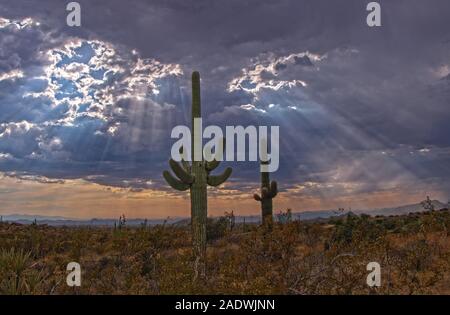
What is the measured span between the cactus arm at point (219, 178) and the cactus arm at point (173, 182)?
3.20ft

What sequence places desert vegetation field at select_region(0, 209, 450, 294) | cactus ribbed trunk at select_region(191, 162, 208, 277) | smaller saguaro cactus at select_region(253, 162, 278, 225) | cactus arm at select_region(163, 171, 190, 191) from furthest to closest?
smaller saguaro cactus at select_region(253, 162, 278, 225)
cactus ribbed trunk at select_region(191, 162, 208, 277)
cactus arm at select_region(163, 171, 190, 191)
desert vegetation field at select_region(0, 209, 450, 294)

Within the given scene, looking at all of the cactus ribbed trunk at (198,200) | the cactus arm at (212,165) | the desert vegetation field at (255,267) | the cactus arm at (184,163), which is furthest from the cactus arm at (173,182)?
the desert vegetation field at (255,267)

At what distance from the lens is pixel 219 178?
46.7ft

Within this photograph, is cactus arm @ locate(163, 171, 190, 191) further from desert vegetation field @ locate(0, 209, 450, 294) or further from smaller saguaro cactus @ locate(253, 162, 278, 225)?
smaller saguaro cactus @ locate(253, 162, 278, 225)

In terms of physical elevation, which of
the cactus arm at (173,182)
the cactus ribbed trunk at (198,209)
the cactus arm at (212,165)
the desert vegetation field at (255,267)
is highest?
the cactus arm at (212,165)

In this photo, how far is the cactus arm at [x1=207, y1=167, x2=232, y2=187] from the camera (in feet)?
45.9

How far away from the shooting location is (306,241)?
18172mm

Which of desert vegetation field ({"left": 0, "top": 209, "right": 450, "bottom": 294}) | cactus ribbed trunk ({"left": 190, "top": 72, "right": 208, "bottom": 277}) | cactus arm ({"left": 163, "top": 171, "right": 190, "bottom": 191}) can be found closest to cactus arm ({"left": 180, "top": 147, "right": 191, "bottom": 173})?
cactus ribbed trunk ({"left": 190, "top": 72, "right": 208, "bottom": 277})

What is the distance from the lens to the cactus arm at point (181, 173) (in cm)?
1273

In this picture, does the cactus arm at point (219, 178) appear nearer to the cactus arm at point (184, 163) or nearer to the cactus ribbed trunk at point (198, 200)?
the cactus ribbed trunk at point (198, 200)

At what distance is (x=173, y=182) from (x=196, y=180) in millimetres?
747

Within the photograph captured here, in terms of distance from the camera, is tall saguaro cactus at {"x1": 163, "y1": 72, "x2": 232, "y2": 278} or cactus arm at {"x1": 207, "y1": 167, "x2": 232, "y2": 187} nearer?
tall saguaro cactus at {"x1": 163, "y1": 72, "x2": 232, "y2": 278}

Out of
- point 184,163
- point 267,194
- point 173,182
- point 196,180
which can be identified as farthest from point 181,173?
point 267,194

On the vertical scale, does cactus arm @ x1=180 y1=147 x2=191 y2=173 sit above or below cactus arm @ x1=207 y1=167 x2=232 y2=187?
above
